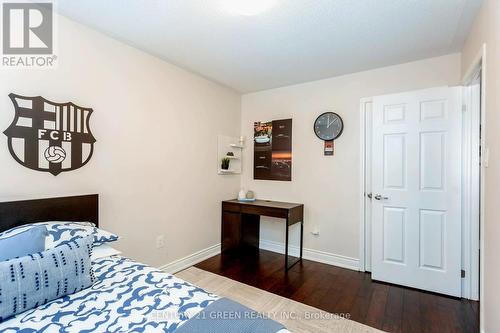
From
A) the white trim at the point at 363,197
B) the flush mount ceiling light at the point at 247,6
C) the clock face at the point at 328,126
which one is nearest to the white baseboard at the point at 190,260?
the white trim at the point at 363,197

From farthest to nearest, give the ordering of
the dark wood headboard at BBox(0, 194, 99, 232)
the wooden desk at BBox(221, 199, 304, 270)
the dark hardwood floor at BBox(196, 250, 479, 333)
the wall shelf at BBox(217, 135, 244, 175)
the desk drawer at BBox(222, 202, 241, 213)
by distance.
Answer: the wall shelf at BBox(217, 135, 244, 175) → the desk drawer at BBox(222, 202, 241, 213) → the wooden desk at BBox(221, 199, 304, 270) → the dark hardwood floor at BBox(196, 250, 479, 333) → the dark wood headboard at BBox(0, 194, 99, 232)

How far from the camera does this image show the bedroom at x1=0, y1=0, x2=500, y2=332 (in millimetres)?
1787

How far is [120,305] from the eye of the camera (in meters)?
1.14

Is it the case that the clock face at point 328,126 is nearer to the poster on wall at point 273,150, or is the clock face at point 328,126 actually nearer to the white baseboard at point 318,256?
the poster on wall at point 273,150

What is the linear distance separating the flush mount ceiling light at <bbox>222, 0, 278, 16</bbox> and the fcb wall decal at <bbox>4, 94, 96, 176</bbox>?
1463mm

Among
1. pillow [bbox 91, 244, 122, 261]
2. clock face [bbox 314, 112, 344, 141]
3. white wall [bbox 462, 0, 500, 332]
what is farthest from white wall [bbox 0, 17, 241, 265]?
white wall [bbox 462, 0, 500, 332]

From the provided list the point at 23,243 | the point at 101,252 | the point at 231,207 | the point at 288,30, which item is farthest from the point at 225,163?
the point at 23,243

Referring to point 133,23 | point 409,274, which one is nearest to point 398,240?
point 409,274

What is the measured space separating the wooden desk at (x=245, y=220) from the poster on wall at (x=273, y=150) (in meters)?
0.44

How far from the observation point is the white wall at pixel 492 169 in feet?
4.82

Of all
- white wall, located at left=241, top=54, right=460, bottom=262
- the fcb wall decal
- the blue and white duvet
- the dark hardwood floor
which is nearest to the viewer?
the blue and white duvet

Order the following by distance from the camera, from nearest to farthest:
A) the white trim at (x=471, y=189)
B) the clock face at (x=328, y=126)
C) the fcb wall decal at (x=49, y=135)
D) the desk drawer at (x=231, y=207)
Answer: the fcb wall decal at (x=49, y=135), the white trim at (x=471, y=189), the clock face at (x=328, y=126), the desk drawer at (x=231, y=207)

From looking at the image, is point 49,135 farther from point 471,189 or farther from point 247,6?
point 471,189

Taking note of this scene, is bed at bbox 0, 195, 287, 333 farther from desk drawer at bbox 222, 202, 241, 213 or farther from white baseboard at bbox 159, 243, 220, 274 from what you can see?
desk drawer at bbox 222, 202, 241, 213
